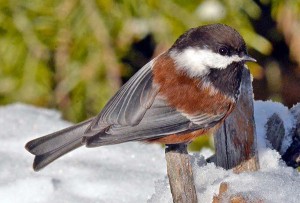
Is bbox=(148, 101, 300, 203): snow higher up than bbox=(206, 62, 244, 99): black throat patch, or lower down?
lower down

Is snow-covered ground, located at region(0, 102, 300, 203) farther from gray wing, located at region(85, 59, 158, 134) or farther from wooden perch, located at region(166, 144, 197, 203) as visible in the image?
gray wing, located at region(85, 59, 158, 134)

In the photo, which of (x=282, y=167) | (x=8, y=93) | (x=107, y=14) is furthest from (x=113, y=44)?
(x=282, y=167)

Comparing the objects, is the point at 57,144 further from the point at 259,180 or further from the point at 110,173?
the point at 259,180

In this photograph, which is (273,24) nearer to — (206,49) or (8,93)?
(8,93)

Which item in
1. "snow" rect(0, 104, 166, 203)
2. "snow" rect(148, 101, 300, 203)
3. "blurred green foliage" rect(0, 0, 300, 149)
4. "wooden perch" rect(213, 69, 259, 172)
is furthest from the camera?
"blurred green foliage" rect(0, 0, 300, 149)

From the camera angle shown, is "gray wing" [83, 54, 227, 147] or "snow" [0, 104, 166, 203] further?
"snow" [0, 104, 166, 203]

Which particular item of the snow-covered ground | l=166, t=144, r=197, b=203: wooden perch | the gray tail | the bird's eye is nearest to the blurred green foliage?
the snow-covered ground

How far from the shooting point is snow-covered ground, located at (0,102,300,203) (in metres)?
2.55

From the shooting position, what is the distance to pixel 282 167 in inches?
106

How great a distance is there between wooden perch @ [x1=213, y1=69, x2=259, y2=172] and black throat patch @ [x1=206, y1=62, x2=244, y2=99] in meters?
0.02

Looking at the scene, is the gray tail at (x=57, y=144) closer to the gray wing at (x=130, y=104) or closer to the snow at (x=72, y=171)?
the gray wing at (x=130, y=104)

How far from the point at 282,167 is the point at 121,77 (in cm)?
152

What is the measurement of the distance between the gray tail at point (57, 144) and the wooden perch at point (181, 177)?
0.36 metres

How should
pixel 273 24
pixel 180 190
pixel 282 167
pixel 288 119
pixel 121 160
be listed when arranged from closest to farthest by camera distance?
pixel 180 190
pixel 282 167
pixel 288 119
pixel 121 160
pixel 273 24
